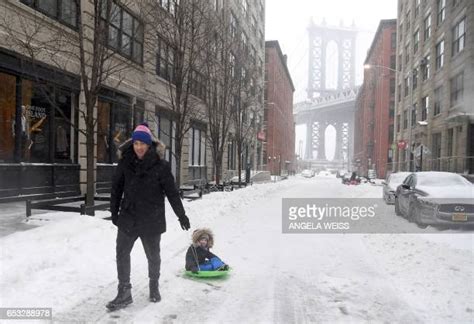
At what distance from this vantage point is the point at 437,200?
32.4 ft

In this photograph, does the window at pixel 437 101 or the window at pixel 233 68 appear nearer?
the window at pixel 233 68

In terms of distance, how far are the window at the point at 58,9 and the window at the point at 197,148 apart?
1255cm

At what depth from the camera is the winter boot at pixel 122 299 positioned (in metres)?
4.27

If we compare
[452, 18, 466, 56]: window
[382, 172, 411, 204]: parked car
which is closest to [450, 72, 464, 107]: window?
[452, 18, 466, 56]: window

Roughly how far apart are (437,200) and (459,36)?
22.7 m

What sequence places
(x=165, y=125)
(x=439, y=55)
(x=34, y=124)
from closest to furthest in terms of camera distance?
(x=34, y=124), (x=165, y=125), (x=439, y=55)

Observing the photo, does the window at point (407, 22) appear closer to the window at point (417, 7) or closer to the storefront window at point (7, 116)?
the window at point (417, 7)

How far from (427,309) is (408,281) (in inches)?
41.4

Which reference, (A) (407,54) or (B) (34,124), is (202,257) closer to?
(B) (34,124)

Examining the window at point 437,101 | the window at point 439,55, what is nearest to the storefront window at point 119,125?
the window at point 437,101

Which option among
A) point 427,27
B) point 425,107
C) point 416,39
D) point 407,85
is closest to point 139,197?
point 425,107

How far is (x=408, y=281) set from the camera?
17.7ft

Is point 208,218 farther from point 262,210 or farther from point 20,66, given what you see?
point 20,66

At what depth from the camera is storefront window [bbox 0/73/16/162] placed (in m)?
11.2
